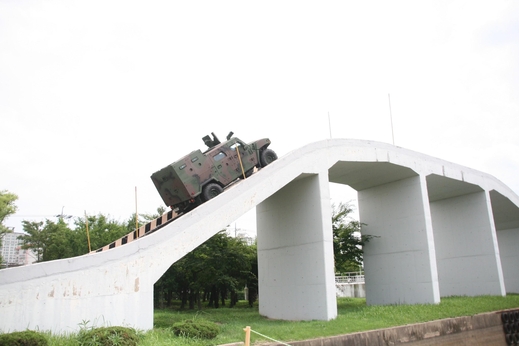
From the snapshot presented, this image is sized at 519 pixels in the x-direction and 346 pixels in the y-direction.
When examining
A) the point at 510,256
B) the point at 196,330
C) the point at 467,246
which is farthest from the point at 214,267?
the point at 510,256

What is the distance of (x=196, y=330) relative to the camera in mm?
8883

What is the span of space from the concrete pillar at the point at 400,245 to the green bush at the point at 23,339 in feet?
45.2

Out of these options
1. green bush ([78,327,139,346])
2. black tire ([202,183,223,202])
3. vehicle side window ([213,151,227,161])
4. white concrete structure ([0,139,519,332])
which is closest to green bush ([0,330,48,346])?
green bush ([78,327,139,346])

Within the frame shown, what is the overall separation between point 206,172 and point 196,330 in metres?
6.22

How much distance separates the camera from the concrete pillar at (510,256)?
85.5 ft

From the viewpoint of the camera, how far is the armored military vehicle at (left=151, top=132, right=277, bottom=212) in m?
13.6

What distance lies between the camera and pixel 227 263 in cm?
2011

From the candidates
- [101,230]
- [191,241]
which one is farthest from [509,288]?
[101,230]

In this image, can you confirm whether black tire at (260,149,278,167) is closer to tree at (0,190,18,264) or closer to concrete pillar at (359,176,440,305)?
concrete pillar at (359,176,440,305)

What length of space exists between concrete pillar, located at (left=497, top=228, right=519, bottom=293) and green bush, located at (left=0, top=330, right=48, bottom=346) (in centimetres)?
2708

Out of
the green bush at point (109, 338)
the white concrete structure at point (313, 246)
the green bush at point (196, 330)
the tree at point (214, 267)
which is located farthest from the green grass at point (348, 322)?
the tree at point (214, 267)

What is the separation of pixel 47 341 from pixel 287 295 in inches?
339

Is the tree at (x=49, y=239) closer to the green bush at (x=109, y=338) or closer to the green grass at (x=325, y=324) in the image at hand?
the green grass at (x=325, y=324)

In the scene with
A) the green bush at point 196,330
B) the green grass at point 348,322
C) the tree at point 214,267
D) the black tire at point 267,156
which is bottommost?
the green grass at point 348,322
